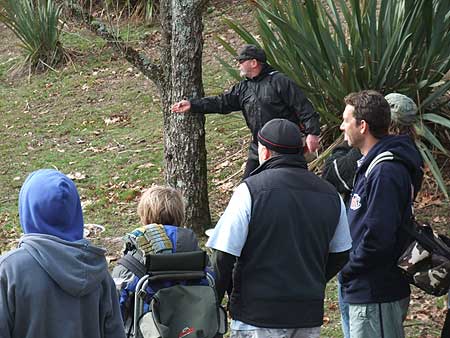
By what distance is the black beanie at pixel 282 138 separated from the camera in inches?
153

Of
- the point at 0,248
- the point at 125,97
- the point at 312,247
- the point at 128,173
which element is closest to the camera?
the point at 312,247

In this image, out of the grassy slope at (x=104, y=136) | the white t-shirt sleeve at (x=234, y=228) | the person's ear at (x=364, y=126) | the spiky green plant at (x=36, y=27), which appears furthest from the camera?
the spiky green plant at (x=36, y=27)

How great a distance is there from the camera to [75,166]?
9.94 meters

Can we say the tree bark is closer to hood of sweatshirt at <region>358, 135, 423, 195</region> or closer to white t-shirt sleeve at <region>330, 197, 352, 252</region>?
hood of sweatshirt at <region>358, 135, 423, 195</region>

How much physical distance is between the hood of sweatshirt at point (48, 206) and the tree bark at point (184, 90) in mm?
4084

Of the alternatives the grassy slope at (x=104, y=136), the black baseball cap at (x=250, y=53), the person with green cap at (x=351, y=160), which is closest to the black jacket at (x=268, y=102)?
the black baseball cap at (x=250, y=53)

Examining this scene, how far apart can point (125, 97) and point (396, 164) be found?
8605mm

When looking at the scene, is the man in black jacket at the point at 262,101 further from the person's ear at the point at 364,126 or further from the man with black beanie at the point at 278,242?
the man with black beanie at the point at 278,242

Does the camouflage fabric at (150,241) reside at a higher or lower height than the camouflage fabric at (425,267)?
higher

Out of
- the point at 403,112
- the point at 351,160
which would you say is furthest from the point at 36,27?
the point at 403,112

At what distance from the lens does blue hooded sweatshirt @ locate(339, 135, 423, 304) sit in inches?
160

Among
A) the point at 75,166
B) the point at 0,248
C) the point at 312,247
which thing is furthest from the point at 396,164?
the point at 75,166

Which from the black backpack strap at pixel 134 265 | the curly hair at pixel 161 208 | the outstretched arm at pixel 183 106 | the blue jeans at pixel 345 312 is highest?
the outstretched arm at pixel 183 106

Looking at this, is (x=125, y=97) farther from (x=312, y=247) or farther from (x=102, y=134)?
(x=312, y=247)
